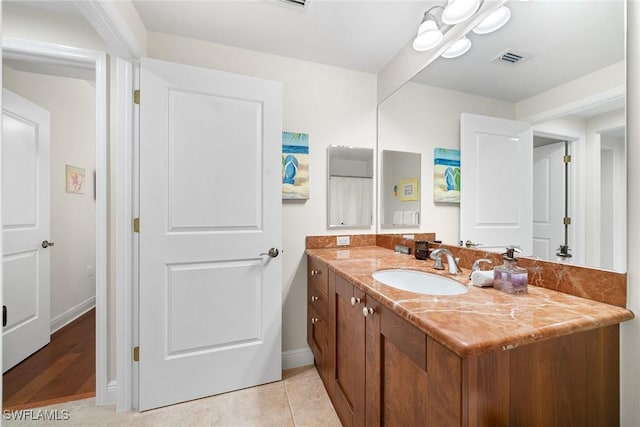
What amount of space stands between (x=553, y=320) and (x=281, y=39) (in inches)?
77.9

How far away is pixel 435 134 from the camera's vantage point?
158 cm

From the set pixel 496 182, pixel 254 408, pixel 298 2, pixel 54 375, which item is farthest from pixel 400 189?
pixel 54 375

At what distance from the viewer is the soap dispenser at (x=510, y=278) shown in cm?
94

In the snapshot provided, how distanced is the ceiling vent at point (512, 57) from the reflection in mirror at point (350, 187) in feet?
3.29

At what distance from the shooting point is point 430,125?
5.34ft

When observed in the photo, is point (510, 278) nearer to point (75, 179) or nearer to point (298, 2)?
point (298, 2)

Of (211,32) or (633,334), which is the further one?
(211,32)

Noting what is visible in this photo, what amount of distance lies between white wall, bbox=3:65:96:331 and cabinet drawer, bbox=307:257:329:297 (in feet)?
8.08

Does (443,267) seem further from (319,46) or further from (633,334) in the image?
(319,46)

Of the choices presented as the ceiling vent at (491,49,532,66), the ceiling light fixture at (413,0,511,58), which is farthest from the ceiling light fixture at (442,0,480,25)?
the ceiling vent at (491,49,532,66)

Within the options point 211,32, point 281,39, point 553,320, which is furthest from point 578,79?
point 211,32

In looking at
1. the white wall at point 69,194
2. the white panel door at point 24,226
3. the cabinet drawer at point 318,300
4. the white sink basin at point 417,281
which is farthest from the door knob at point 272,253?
the white wall at point 69,194

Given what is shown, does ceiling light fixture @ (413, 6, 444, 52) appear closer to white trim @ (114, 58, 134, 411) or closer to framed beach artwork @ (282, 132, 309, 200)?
framed beach artwork @ (282, 132, 309, 200)

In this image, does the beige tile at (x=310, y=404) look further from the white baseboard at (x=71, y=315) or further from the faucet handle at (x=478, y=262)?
the white baseboard at (x=71, y=315)
